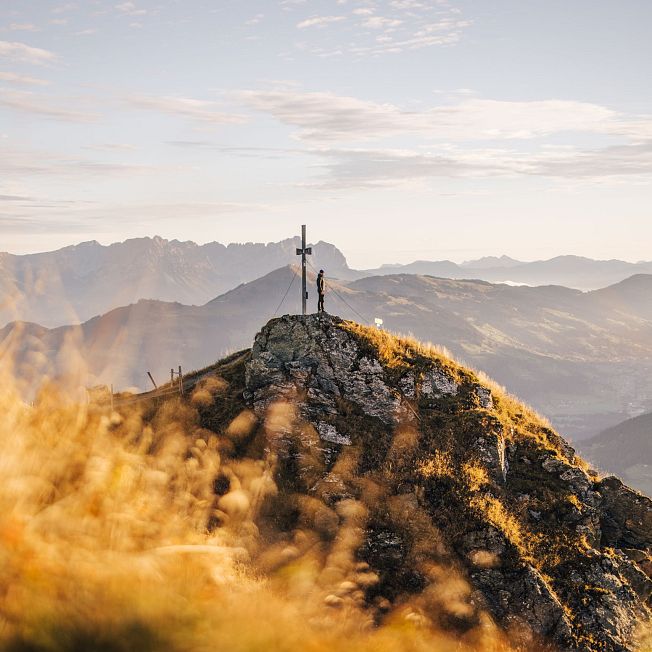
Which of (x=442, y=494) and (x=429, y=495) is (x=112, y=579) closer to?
(x=429, y=495)

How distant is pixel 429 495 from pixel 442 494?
0.51 metres

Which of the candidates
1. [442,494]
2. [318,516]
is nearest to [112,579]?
[318,516]

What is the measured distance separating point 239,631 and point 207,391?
2463 centimetres

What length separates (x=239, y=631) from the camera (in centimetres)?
319

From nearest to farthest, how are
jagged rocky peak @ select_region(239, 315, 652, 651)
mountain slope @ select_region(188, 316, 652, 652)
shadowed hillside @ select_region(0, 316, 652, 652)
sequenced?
1. shadowed hillside @ select_region(0, 316, 652, 652)
2. mountain slope @ select_region(188, 316, 652, 652)
3. jagged rocky peak @ select_region(239, 315, 652, 651)

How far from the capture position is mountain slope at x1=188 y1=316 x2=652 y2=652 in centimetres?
1728

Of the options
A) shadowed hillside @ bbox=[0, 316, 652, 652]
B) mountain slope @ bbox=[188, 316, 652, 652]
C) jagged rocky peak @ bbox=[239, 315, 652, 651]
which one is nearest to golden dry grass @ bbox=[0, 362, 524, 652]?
shadowed hillside @ bbox=[0, 316, 652, 652]

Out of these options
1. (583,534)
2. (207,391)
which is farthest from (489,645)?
(207,391)

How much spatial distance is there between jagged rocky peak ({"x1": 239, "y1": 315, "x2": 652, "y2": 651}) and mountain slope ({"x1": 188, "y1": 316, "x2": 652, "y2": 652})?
6 centimetres

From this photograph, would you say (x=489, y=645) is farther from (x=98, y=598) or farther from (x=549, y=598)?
(x=98, y=598)

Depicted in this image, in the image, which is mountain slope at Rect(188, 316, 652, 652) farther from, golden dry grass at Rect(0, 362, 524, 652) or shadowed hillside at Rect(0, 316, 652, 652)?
golden dry grass at Rect(0, 362, 524, 652)

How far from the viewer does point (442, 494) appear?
2100 cm

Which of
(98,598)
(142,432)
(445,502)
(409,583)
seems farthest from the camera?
(142,432)

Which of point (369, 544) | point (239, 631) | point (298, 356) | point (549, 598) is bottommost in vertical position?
point (549, 598)
